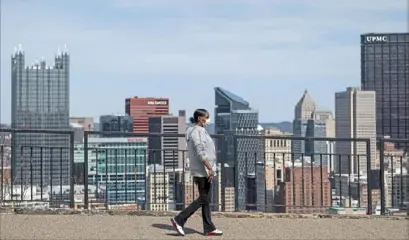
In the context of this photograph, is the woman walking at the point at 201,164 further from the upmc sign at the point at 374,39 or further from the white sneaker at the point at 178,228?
the upmc sign at the point at 374,39

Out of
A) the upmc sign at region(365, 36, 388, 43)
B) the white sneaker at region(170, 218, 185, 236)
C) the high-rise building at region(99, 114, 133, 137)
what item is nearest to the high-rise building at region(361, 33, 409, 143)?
the upmc sign at region(365, 36, 388, 43)

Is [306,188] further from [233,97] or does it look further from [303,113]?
[303,113]

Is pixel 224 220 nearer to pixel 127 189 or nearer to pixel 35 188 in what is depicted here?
pixel 127 189

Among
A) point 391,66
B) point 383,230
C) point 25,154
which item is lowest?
point 383,230

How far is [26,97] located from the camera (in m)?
106

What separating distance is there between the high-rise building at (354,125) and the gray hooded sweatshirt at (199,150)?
454cm

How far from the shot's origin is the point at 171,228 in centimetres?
1022

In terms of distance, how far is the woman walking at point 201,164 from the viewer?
962cm

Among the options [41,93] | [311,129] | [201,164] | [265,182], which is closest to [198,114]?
[201,164]

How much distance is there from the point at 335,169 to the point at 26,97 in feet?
318

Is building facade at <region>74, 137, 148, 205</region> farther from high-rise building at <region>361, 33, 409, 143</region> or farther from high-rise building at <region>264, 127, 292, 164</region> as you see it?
high-rise building at <region>361, 33, 409, 143</region>

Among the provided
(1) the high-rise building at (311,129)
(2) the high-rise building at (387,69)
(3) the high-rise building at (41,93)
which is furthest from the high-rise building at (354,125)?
(3) the high-rise building at (41,93)

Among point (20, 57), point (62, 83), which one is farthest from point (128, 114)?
point (62, 83)

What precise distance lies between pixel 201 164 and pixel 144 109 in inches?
1143
